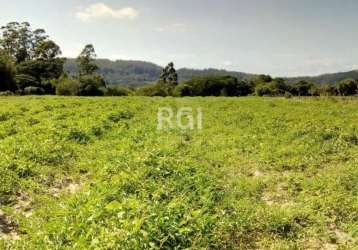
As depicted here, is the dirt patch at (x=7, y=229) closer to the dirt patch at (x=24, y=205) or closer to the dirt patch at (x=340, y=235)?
the dirt patch at (x=24, y=205)

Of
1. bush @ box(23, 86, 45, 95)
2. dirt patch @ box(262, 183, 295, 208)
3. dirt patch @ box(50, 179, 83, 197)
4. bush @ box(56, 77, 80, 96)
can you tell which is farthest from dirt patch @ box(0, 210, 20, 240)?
bush @ box(23, 86, 45, 95)

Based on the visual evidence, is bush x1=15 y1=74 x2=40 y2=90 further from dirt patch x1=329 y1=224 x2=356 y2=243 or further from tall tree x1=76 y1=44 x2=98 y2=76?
dirt patch x1=329 y1=224 x2=356 y2=243

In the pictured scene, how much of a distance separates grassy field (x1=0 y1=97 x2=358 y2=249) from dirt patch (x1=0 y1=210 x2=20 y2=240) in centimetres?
2

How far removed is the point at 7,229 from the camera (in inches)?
303

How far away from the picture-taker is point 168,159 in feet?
39.3

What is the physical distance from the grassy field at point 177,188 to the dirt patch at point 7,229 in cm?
2

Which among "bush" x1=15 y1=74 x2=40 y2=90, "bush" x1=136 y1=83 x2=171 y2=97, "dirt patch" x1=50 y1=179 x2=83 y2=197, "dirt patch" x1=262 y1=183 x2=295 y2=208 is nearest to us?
"dirt patch" x1=262 y1=183 x2=295 y2=208

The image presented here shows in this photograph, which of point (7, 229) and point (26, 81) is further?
point (26, 81)

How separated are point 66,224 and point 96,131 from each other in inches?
419

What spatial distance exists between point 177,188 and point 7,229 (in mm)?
3475

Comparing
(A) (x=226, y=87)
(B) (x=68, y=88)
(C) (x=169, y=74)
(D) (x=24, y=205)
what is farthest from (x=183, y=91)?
(D) (x=24, y=205)

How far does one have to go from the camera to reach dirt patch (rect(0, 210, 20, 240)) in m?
7.36

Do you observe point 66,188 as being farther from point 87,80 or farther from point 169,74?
point 169,74

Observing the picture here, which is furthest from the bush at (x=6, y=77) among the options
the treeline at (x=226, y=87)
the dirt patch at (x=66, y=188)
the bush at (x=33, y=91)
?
the dirt patch at (x=66, y=188)
